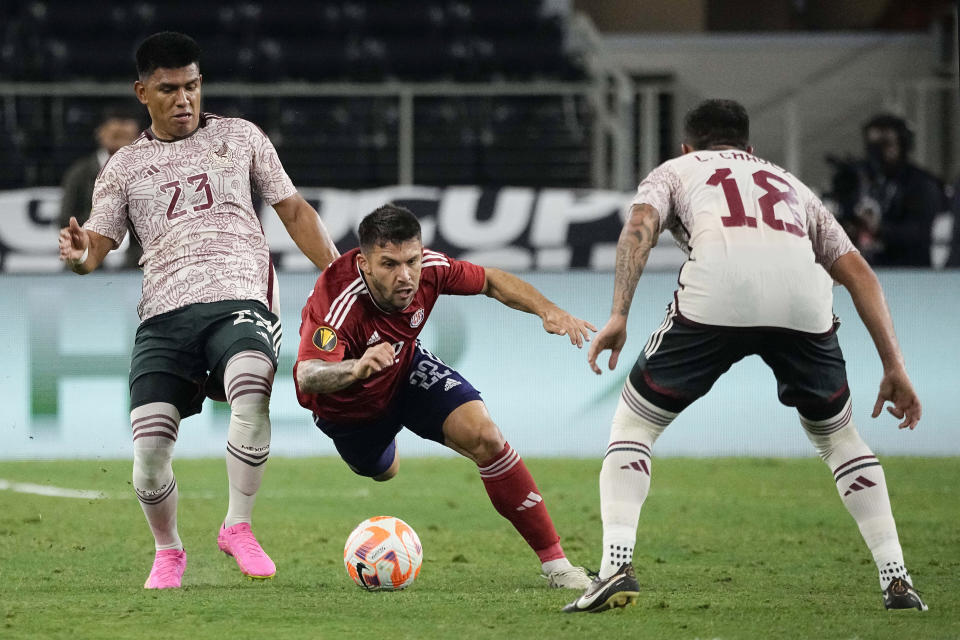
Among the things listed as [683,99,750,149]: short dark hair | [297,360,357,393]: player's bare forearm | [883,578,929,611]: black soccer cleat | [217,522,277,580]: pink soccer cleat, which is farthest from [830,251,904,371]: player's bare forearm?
[217,522,277,580]: pink soccer cleat

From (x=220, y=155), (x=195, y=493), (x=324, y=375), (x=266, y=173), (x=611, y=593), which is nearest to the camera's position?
(x=611, y=593)

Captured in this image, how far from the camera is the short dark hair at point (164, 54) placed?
588cm

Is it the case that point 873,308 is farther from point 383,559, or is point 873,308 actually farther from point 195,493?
point 195,493

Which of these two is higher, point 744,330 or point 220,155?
point 220,155

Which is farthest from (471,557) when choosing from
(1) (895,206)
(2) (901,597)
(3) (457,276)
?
(1) (895,206)

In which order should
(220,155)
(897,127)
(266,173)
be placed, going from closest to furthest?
(220,155)
(266,173)
(897,127)

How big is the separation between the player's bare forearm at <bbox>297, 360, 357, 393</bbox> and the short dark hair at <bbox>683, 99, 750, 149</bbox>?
1.56 m

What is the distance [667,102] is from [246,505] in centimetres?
1196

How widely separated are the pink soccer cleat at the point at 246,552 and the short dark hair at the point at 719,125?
7.91ft

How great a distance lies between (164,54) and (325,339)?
1.45m

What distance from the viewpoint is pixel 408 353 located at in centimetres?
586

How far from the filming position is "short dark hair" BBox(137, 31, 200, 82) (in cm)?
588

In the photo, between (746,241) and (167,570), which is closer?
(746,241)

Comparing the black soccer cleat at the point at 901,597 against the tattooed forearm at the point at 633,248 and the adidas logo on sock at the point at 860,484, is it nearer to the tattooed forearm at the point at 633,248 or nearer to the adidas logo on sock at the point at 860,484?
the adidas logo on sock at the point at 860,484
